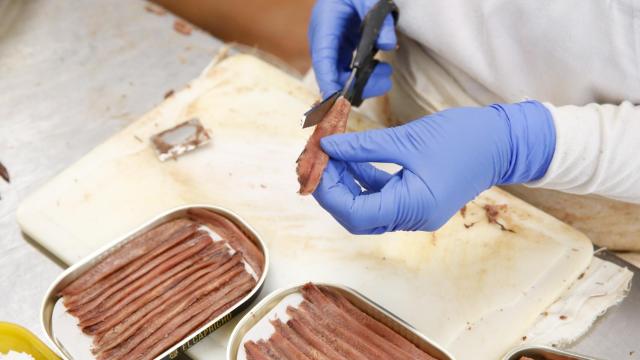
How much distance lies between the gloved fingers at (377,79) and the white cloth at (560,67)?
0.13 m

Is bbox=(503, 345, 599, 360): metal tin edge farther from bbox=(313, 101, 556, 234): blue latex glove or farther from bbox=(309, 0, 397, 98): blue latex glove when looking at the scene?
bbox=(309, 0, 397, 98): blue latex glove

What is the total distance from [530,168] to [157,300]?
106 centimetres

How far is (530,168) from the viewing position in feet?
5.53

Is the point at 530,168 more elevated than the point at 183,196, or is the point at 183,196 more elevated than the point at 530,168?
the point at 530,168

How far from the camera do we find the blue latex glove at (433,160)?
1.54 metres

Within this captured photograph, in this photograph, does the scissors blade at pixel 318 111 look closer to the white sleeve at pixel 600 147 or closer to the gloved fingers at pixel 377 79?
the gloved fingers at pixel 377 79

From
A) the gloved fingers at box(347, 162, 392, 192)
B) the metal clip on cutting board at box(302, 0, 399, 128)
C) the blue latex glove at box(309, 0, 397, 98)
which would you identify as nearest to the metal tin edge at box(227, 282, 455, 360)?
the gloved fingers at box(347, 162, 392, 192)

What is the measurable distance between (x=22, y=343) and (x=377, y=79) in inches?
51.6

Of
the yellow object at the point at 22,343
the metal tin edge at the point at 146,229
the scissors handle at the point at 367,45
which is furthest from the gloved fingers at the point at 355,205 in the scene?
the yellow object at the point at 22,343

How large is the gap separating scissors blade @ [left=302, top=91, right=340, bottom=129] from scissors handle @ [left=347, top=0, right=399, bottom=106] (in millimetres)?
193

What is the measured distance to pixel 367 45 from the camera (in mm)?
1921

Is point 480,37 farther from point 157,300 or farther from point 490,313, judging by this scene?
point 157,300

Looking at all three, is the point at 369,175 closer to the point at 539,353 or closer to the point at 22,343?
the point at 539,353

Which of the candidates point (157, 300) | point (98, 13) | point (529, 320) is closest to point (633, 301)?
point (529, 320)
